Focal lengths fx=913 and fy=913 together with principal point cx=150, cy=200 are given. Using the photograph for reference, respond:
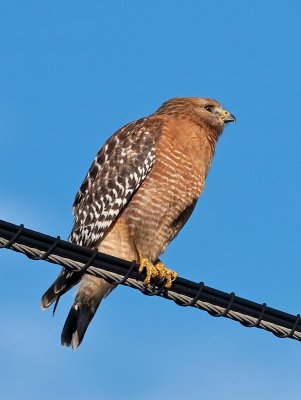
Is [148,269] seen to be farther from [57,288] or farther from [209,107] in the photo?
[209,107]

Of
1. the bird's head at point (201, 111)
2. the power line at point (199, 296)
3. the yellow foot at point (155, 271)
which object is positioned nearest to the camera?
the power line at point (199, 296)

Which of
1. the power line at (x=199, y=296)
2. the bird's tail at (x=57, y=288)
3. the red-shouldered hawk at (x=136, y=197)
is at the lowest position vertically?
the power line at (x=199, y=296)

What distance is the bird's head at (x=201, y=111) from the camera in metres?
10.5

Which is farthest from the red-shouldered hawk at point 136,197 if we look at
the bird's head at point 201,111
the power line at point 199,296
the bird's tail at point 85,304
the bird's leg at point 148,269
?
the power line at point 199,296

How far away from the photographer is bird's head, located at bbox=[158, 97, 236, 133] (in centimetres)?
1053

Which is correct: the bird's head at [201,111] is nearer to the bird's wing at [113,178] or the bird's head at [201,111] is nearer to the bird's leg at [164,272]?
the bird's wing at [113,178]

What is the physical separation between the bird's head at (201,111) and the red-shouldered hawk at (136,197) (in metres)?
0.27

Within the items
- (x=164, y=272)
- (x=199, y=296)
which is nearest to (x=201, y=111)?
(x=164, y=272)

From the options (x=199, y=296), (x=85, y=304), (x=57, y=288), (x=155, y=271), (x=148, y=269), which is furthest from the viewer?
(x=85, y=304)

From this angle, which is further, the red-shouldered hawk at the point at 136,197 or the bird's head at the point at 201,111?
the bird's head at the point at 201,111

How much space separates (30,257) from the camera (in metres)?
5.34

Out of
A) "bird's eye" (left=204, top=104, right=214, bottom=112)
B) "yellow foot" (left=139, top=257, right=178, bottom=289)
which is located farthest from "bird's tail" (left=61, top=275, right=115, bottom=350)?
"bird's eye" (left=204, top=104, right=214, bottom=112)

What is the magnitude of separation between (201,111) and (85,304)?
2.67 metres

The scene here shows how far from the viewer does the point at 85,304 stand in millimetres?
9750
